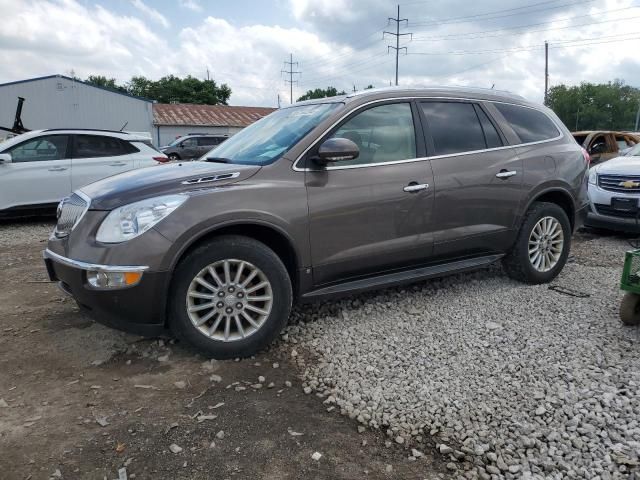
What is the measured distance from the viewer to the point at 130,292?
3.13m

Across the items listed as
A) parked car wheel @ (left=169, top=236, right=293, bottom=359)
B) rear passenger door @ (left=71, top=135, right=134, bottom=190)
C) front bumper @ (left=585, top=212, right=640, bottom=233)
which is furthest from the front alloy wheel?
rear passenger door @ (left=71, top=135, right=134, bottom=190)

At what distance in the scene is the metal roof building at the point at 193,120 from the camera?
38406 mm

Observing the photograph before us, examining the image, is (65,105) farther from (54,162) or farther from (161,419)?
(161,419)

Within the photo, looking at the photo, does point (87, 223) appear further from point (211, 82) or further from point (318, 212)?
point (211, 82)

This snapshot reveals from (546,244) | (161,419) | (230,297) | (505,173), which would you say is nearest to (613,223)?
(546,244)

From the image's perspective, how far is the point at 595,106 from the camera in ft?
252

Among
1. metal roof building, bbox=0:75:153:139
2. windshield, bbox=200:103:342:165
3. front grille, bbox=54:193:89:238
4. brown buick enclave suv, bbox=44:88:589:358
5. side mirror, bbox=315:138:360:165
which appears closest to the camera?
brown buick enclave suv, bbox=44:88:589:358

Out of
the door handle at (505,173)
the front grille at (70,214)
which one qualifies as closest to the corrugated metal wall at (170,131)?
the door handle at (505,173)

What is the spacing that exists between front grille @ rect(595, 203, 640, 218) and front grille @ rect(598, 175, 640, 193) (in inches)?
9.8

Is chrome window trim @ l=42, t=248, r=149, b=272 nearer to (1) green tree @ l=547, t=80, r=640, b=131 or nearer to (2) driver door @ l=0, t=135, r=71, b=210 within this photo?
(2) driver door @ l=0, t=135, r=71, b=210

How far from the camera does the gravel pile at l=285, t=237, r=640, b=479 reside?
248 cm

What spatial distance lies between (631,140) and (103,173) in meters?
11.9

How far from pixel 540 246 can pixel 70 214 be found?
4085mm

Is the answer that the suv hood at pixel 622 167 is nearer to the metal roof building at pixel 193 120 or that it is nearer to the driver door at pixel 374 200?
the driver door at pixel 374 200
